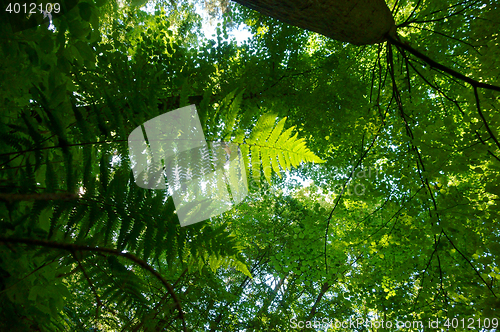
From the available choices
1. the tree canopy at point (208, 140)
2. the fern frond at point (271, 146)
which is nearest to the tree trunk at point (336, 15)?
the tree canopy at point (208, 140)

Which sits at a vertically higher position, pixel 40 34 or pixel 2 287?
pixel 40 34

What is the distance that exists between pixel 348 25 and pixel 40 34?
4.56ft

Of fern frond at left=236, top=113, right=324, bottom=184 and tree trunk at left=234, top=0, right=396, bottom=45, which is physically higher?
tree trunk at left=234, top=0, right=396, bottom=45

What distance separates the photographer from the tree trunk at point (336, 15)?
3.98 ft

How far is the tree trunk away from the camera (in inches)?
47.8

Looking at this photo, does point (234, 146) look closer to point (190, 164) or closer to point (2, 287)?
point (190, 164)

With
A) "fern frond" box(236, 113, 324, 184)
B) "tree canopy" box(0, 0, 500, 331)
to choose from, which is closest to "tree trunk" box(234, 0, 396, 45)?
"tree canopy" box(0, 0, 500, 331)

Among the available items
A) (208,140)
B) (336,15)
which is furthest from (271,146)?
(336,15)

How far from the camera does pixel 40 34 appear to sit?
0.99 meters

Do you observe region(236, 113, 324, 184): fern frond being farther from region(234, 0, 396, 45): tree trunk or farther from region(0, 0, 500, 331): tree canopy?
region(234, 0, 396, 45): tree trunk

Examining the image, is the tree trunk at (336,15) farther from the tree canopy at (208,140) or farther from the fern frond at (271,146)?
the fern frond at (271,146)

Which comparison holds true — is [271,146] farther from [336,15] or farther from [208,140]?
[336,15]

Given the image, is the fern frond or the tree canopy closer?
the tree canopy

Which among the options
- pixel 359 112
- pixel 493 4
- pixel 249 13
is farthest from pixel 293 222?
pixel 493 4
